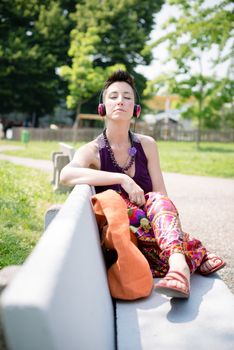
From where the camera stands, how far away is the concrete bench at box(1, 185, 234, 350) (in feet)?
3.24

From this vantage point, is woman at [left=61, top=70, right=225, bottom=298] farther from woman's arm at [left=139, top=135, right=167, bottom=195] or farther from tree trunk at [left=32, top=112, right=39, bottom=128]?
tree trunk at [left=32, top=112, right=39, bottom=128]

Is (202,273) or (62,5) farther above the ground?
(62,5)

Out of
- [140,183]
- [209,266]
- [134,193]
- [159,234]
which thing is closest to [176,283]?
[159,234]

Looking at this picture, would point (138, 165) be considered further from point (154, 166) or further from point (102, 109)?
point (102, 109)

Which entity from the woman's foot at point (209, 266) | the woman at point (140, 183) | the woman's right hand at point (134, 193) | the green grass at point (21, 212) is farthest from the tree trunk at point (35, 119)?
the woman's foot at point (209, 266)

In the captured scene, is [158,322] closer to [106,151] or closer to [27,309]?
[27,309]

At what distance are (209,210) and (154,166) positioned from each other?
403cm

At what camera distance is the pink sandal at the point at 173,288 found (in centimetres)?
227

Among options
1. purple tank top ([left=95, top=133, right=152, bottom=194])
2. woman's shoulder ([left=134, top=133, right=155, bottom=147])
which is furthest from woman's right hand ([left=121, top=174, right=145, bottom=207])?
woman's shoulder ([left=134, top=133, right=155, bottom=147])

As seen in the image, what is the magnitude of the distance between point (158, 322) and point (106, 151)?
1594mm

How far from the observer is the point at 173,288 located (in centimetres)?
228

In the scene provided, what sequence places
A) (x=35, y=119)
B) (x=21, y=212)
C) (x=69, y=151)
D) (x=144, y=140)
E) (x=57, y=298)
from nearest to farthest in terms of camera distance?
(x=57, y=298) < (x=144, y=140) < (x=21, y=212) < (x=69, y=151) < (x=35, y=119)

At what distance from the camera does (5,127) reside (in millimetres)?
41750

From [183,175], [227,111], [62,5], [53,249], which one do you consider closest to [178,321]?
[53,249]
